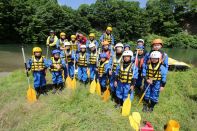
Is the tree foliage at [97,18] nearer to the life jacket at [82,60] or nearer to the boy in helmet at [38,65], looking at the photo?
the life jacket at [82,60]

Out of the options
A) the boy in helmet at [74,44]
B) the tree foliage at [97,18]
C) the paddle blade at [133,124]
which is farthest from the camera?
the tree foliage at [97,18]

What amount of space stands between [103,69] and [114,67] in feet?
1.52

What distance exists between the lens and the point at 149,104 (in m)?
6.68

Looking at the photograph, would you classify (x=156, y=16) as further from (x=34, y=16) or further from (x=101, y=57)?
(x=101, y=57)

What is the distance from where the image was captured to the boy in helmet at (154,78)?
20.6 feet

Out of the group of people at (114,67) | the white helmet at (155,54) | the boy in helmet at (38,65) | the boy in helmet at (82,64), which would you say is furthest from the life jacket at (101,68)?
the white helmet at (155,54)

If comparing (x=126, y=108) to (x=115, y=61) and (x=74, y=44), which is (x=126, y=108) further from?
(x=74, y=44)

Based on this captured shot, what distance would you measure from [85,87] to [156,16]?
147 feet

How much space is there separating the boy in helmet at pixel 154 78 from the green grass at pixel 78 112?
325 millimetres

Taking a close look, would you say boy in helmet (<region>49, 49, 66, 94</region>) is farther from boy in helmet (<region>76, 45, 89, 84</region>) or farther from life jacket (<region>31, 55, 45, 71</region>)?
boy in helmet (<region>76, 45, 89, 84</region>)

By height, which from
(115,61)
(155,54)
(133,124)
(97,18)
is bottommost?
(133,124)

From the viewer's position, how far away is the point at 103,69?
7457 mm

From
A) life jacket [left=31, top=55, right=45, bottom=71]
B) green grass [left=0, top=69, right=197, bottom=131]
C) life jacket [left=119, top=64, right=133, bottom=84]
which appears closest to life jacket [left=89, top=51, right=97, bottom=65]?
green grass [left=0, top=69, right=197, bottom=131]

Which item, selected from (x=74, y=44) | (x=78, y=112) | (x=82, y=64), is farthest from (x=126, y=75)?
(x=74, y=44)
